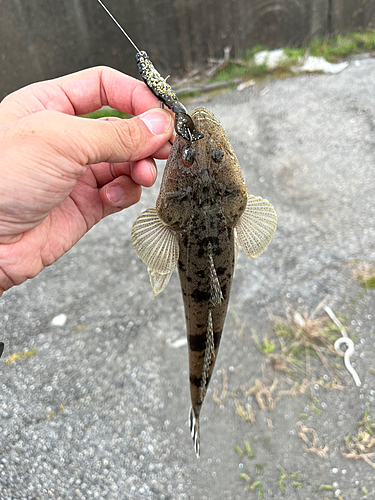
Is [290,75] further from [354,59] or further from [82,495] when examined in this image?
[82,495]

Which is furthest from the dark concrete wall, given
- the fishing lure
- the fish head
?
the fish head

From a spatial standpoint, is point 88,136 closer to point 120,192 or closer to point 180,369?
point 120,192

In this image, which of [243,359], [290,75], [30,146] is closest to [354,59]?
[290,75]

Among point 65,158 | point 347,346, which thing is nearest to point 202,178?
point 65,158

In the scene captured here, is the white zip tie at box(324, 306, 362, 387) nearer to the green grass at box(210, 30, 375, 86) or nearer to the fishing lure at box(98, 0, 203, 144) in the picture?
the fishing lure at box(98, 0, 203, 144)

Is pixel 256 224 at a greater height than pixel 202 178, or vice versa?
pixel 202 178

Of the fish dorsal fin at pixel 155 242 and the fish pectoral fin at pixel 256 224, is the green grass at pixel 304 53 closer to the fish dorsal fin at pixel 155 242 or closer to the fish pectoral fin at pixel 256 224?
the fish pectoral fin at pixel 256 224
